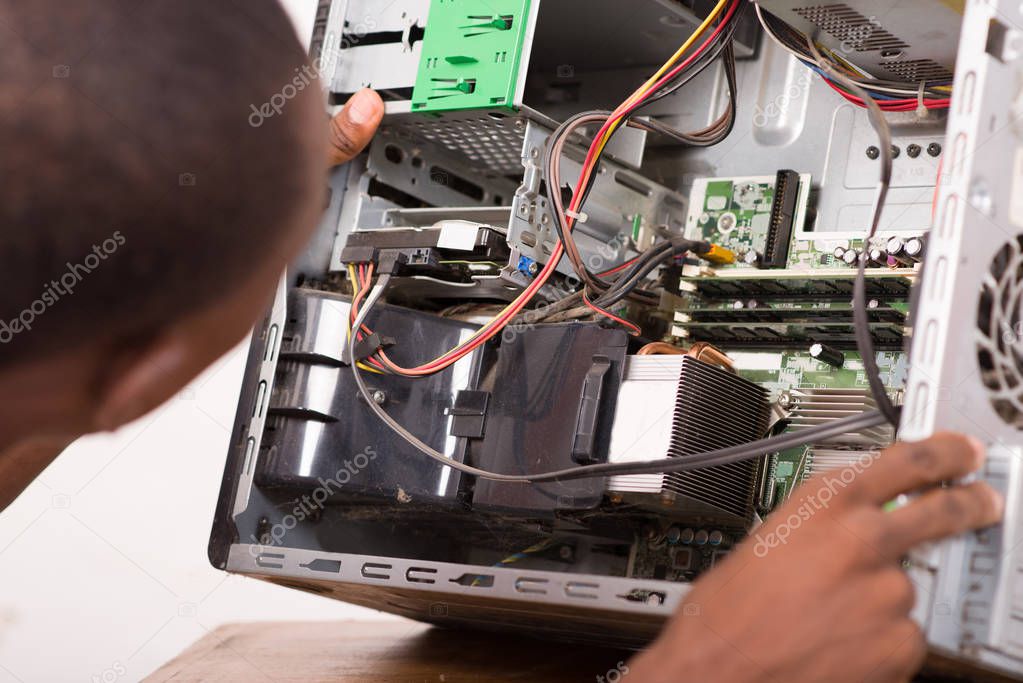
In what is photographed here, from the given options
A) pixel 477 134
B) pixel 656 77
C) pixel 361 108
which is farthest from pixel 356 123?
pixel 656 77

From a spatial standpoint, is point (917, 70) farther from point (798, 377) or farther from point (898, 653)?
point (898, 653)

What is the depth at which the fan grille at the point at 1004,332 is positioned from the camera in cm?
97

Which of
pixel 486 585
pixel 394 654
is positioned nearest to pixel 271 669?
pixel 394 654

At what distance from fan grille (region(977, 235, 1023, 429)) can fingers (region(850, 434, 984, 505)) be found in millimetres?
98

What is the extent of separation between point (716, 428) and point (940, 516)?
20.3 inches

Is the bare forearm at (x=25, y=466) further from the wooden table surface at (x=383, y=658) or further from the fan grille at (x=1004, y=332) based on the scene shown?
the fan grille at (x=1004, y=332)

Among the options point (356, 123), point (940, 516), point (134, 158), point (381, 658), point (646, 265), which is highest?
point (356, 123)

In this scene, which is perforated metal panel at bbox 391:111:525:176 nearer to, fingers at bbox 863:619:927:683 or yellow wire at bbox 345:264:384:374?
yellow wire at bbox 345:264:384:374

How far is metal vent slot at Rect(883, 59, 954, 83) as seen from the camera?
141 cm

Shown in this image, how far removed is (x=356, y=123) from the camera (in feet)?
5.50

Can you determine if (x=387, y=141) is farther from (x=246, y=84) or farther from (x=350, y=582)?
(x=246, y=84)

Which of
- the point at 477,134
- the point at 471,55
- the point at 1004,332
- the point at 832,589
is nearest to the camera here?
the point at 832,589

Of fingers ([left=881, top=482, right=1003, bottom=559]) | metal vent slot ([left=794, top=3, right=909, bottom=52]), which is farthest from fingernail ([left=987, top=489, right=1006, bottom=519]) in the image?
metal vent slot ([left=794, top=3, right=909, bottom=52])

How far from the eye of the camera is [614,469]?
1.29m
